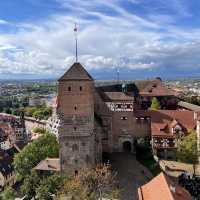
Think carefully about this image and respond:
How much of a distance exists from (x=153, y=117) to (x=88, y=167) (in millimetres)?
17043

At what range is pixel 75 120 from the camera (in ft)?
196

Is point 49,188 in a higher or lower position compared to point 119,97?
lower

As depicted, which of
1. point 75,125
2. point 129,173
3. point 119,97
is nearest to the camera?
point 129,173

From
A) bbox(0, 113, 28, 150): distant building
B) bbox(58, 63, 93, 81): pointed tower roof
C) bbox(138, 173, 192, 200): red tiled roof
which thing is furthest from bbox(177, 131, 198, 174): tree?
bbox(0, 113, 28, 150): distant building

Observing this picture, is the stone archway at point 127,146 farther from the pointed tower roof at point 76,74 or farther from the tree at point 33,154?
the pointed tower roof at point 76,74

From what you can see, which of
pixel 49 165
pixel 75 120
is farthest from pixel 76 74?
pixel 49 165

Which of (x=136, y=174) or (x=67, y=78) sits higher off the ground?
(x=67, y=78)

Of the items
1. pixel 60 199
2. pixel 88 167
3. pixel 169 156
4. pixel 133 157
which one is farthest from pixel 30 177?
pixel 169 156

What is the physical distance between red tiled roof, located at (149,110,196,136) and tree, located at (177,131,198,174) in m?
5.71

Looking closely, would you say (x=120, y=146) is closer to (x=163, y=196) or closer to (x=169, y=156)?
(x=169, y=156)

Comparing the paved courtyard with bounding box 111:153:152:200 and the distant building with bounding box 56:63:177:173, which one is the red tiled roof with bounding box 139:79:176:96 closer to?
the distant building with bounding box 56:63:177:173

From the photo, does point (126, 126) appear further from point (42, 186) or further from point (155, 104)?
point (42, 186)

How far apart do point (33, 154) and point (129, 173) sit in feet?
57.6

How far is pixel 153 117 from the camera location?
70750mm
